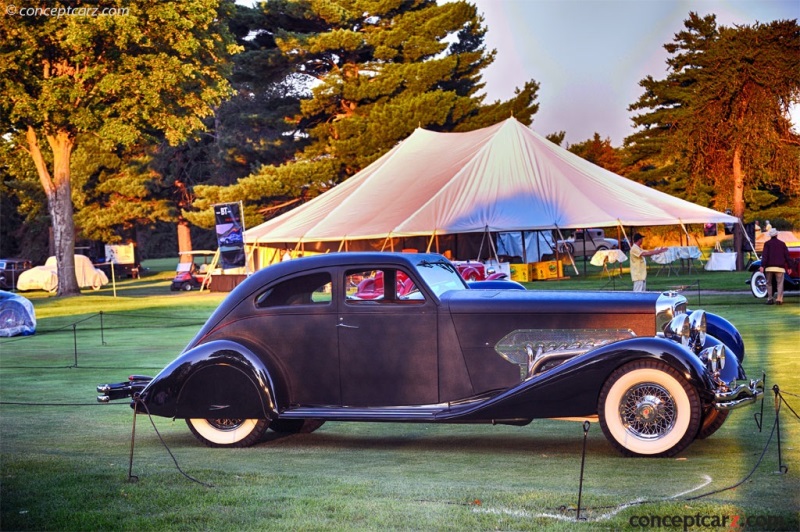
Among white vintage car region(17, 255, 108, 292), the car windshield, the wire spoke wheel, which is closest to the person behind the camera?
the wire spoke wheel

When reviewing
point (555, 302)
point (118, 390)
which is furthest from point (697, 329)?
point (118, 390)

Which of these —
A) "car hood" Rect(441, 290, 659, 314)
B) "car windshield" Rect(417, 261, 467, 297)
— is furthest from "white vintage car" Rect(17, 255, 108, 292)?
"car hood" Rect(441, 290, 659, 314)

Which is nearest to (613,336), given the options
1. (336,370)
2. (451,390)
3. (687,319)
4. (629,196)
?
(687,319)

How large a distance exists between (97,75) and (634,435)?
39166mm

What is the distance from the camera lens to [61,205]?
154 feet

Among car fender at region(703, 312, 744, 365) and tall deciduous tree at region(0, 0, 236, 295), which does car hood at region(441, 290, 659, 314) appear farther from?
tall deciduous tree at region(0, 0, 236, 295)

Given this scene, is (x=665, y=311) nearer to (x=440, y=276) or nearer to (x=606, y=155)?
(x=440, y=276)

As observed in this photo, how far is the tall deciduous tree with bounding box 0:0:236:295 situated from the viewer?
41469mm

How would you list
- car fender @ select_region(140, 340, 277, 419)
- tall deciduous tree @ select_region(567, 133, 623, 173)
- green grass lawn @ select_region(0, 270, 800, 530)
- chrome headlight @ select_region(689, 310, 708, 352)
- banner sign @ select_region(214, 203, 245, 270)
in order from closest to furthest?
1. green grass lawn @ select_region(0, 270, 800, 530)
2. chrome headlight @ select_region(689, 310, 708, 352)
3. car fender @ select_region(140, 340, 277, 419)
4. banner sign @ select_region(214, 203, 245, 270)
5. tall deciduous tree @ select_region(567, 133, 623, 173)

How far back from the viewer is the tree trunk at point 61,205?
46.4m

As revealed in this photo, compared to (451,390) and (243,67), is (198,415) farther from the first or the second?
(243,67)

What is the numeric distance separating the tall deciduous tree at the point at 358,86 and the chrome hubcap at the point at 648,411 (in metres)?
49.2

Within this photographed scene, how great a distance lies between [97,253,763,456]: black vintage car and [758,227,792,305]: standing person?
16.6 meters

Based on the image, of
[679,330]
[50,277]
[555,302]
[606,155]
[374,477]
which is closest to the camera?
[374,477]
